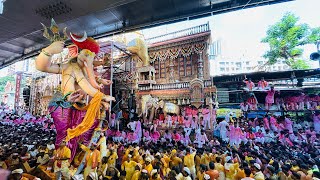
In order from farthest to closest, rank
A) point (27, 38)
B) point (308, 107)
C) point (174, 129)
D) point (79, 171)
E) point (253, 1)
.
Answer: point (174, 129), point (308, 107), point (27, 38), point (79, 171), point (253, 1)

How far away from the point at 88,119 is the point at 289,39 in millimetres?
18271

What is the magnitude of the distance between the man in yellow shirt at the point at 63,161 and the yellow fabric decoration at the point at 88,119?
0.28 meters

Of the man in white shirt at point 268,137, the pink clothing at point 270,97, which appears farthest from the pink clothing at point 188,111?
the pink clothing at point 270,97

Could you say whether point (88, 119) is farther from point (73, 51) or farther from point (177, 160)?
point (177, 160)

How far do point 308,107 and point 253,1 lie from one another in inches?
374

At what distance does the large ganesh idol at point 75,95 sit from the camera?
4918 millimetres

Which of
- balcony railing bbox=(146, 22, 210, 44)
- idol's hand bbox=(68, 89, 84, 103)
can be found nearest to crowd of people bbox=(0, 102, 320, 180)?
idol's hand bbox=(68, 89, 84, 103)

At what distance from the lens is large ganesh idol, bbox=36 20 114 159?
4.92 meters

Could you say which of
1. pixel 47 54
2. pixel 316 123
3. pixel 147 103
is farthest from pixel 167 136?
pixel 47 54

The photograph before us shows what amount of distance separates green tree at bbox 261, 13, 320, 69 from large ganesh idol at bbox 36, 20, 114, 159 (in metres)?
17.3

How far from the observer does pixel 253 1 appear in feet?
15.2

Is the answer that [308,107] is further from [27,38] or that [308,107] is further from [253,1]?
[27,38]

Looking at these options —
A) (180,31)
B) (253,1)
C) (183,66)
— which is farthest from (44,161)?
(180,31)

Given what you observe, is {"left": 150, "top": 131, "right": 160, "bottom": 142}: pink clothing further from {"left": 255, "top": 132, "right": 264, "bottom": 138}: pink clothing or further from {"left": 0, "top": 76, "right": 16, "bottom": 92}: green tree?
{"left": 0, "top": 76, "right": 16, "bottom": 92}: green tree
